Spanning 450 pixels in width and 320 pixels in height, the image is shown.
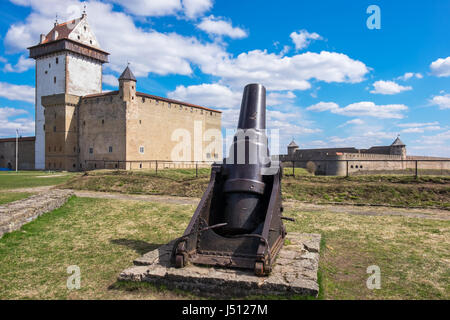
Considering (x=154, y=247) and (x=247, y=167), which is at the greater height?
(x=247, y=167)

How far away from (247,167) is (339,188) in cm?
783

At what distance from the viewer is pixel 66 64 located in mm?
34938

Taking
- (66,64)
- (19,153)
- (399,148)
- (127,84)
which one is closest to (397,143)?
(399,148)

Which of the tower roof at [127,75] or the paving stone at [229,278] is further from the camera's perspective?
the tower roof at [127,75]

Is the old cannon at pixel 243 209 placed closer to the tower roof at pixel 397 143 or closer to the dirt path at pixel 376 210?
the dirt path at pixel 376 210

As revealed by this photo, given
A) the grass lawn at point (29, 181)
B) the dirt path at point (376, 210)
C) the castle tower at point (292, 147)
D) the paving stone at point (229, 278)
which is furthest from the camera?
the castle tower at point (292, 147)

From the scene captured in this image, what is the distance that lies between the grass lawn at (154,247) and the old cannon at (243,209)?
1.94 ft

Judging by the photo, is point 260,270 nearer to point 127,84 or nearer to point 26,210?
point 26,210

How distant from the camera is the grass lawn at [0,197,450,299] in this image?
3.23 metres

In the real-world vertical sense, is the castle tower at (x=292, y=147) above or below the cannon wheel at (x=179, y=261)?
above

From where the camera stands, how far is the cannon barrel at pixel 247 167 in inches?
144

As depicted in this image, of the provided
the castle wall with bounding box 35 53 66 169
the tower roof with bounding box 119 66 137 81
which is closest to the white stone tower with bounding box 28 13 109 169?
the castle wall with bounding box 35 53 66 169

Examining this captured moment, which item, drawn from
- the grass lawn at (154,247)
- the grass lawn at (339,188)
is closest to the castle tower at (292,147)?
the grass lawn at (339,188)
